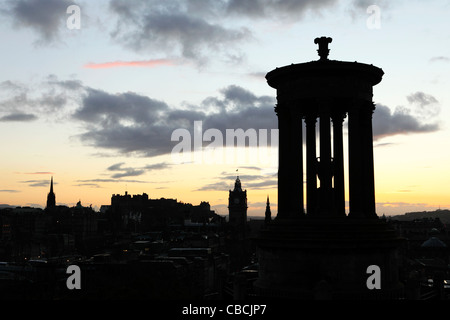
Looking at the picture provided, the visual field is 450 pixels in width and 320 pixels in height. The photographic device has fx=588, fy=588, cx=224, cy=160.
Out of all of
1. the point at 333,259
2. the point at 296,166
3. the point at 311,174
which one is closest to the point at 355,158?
the point at 311,174

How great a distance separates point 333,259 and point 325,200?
3614 millimetres

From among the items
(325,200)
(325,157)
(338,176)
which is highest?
(325,157)

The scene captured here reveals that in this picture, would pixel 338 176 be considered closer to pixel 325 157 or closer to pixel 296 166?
pixel 325 157

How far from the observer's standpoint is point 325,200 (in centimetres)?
3306

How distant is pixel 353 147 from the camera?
34.0 m

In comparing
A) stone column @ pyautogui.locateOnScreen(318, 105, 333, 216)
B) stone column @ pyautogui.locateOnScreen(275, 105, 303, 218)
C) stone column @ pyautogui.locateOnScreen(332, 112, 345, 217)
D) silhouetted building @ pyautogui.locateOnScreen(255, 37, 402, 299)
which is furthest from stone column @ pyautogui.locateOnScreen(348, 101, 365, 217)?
stone column @ pyautogui.locateOnScreen(275, 105, 303, 218)

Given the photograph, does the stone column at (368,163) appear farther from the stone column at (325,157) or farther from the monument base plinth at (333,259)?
the stone column at (325,157)

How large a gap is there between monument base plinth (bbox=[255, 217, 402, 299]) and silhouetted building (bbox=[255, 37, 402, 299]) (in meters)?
0.05

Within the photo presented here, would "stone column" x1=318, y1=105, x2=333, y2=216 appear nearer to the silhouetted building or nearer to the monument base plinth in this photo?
the silhouetted building

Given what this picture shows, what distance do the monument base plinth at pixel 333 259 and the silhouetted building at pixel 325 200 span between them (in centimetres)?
5
